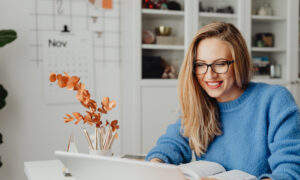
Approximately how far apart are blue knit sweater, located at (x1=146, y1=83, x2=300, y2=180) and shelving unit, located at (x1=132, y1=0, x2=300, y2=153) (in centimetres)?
148

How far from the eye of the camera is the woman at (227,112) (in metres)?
1.19

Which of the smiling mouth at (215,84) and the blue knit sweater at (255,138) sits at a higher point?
the smiling mouth at (215,84)

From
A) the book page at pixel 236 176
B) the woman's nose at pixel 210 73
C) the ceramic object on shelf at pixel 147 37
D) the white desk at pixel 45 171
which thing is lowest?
the white desk at pixel 45 171

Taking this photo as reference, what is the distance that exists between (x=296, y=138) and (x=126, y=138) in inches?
78.4

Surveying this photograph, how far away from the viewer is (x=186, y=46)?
2.97m

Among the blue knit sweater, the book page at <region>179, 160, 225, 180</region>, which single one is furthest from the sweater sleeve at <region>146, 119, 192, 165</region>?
the book page at <region>179, 160, 225, 180</region>

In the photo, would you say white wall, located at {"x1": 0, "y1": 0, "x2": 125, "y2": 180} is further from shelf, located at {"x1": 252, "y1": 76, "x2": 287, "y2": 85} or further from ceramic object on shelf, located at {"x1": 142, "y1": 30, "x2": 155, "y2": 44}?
shelf, located at {"x1": 252, "y1": 76, "x2": 287, "y2": 85}

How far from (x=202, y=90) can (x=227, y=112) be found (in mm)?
123

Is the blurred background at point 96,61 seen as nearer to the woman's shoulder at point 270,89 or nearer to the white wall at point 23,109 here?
the white wall at point 23,109

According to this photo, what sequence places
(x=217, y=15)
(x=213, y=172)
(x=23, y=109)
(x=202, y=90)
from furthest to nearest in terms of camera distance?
(x=217, y=15) → (x=23, y=109) → (x=202, y=90) → (x=213, y=172)

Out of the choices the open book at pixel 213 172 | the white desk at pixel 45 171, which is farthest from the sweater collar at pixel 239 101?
the white desk at pixel 45 171

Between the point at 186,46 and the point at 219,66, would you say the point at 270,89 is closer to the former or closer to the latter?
the point at 219,66

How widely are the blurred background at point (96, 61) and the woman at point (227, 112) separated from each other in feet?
4.95

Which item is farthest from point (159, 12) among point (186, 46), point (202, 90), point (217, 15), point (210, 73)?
point (210, 73)
